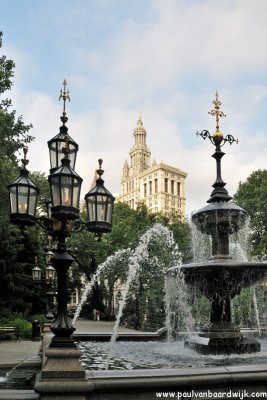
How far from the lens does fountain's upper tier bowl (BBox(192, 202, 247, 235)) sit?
11.5m

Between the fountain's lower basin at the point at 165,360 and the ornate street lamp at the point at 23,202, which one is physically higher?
the ornate street lamp at the point at 23,202

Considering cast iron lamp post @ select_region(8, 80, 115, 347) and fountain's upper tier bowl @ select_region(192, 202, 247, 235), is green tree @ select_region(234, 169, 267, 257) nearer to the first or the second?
fountain's upper tier bowl @ select_region(192, 202, 247, 235)

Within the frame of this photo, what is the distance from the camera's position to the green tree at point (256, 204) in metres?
43.2

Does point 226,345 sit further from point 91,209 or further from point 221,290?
point 91,209

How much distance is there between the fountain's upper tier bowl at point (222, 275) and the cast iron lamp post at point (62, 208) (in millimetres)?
3629

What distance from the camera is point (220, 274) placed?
10602mm

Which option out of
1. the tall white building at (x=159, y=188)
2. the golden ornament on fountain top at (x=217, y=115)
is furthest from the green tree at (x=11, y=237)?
the tall white building at (x=159, y=188)

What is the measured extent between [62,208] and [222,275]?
5463 mm

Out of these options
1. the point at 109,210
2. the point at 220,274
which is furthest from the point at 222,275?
the point at 109,210

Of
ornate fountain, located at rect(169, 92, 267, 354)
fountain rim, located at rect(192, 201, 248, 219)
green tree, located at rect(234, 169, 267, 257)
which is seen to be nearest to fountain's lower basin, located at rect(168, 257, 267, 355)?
ornate fountain, located at rect(169, 92, 267, 354)

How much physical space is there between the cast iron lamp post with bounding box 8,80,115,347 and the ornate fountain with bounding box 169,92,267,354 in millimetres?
3884

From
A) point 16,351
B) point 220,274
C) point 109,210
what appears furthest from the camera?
point 16,351

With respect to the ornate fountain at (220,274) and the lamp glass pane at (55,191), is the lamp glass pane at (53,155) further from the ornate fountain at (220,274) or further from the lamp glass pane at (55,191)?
the ornate fountain at (220,274)

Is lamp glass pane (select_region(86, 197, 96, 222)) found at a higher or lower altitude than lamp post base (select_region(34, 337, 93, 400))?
higher
